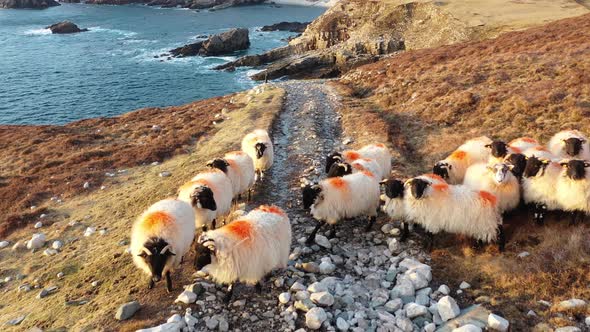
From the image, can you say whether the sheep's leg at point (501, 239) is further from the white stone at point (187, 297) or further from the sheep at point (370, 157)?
the white stone at point (187, 297)

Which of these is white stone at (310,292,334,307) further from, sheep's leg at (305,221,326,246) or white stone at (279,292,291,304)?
sheep's leg at (305,221,326,246)

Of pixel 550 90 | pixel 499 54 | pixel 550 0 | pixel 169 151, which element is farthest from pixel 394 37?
pixel 169 151

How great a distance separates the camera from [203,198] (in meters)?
10.5

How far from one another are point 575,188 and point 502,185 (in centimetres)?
158

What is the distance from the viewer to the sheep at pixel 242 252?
8289mm

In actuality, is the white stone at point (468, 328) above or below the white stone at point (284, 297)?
above

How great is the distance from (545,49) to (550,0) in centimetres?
3643

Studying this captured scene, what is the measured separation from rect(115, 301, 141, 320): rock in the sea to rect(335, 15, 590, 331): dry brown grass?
21.5 ft

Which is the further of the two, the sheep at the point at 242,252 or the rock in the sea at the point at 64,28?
the rock in the sea at the point at 64,28

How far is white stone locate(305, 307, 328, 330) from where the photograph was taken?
25.6 feet

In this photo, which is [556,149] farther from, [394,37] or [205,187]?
[394,37]

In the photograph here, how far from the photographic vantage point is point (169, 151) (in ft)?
74.6

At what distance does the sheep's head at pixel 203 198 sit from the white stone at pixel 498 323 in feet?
21.9

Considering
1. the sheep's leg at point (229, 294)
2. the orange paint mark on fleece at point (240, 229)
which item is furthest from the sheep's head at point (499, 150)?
the sheep's leg at point (229, 294)
